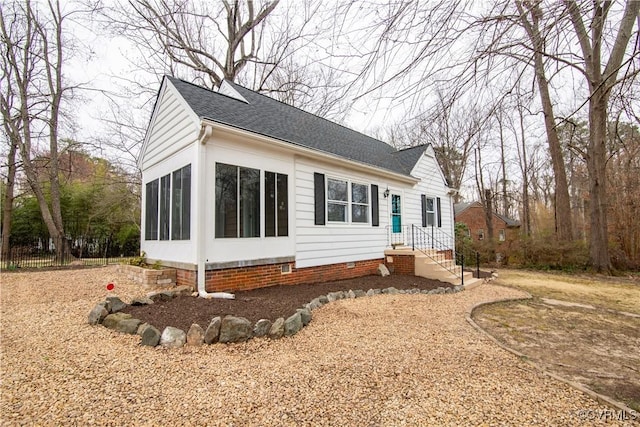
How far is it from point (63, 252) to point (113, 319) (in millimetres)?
10884

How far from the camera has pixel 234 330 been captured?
358 cm

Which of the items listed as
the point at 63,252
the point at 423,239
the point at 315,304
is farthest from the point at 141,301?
the point at 63,252

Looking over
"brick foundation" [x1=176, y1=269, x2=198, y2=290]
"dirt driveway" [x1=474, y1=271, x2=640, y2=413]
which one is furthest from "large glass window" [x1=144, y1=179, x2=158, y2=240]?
"dirt driveway" [x1=474, y1=271, x2=640, y2=413]

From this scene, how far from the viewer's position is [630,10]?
2.28 meters

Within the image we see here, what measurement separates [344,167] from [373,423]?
22.0 ft

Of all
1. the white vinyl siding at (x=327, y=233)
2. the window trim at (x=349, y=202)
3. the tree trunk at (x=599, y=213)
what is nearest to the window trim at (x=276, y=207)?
the white vinyl siding at (x=327, y=233)

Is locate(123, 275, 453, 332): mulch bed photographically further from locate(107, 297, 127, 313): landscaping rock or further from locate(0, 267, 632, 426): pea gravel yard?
locate(0, 267, 632, 426): pea gravel yard

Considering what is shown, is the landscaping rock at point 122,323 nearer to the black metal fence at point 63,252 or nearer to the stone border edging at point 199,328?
the stone border edging at point 199,328

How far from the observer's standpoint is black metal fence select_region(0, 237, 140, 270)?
10906 mm

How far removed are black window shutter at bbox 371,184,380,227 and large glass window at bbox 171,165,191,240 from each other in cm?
541

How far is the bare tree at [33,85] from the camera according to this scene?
41.4ft

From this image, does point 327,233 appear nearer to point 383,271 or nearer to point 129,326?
point 383,271

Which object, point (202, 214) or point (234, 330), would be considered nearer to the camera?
point (234, 330)

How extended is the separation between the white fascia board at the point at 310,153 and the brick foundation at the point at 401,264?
2704mm
